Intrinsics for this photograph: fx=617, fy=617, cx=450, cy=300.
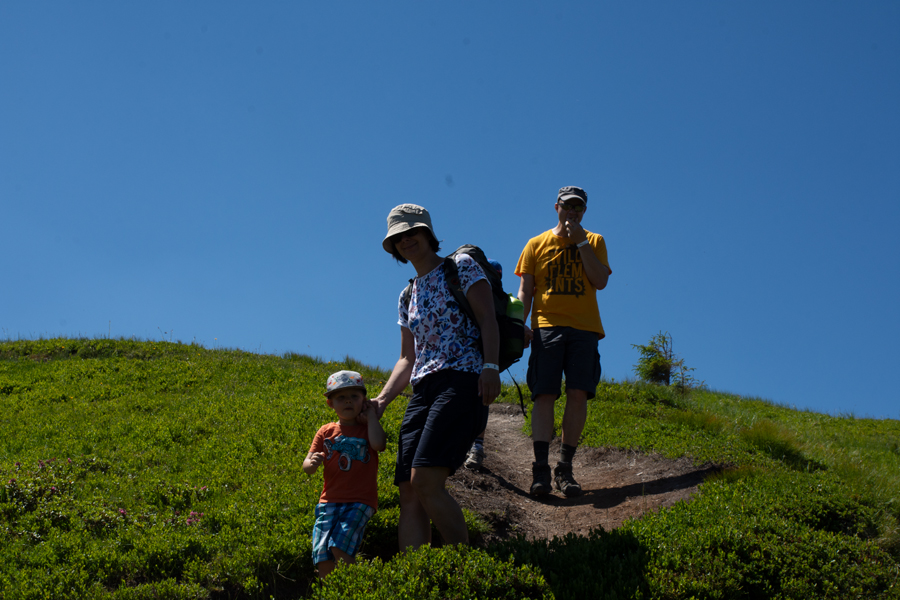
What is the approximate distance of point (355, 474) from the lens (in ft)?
13.3

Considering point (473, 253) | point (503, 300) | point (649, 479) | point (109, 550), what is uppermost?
point (473, 253)

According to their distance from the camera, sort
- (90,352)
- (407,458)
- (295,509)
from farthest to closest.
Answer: (90,352)
(295,509)
(407,458)

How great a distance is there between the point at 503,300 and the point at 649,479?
12.6ft

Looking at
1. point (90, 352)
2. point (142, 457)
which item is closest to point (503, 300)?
point (142, 457)

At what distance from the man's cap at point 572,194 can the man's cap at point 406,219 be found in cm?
245

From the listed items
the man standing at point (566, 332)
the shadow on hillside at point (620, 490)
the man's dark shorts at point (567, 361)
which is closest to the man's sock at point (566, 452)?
the man standing at point (566, 332)

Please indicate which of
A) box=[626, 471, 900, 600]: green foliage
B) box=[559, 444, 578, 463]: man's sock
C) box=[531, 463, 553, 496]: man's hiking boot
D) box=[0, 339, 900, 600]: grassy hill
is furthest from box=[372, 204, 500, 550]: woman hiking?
box=[559, 444, 578, 463]: man's sock

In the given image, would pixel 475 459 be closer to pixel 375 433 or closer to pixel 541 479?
pixel 541 479

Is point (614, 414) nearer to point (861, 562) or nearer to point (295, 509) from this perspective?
point (861, 562)

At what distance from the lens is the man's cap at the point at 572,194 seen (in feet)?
19.5

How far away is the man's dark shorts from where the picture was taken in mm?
5875

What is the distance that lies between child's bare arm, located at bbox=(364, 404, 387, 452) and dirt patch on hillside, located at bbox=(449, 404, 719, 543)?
168cm

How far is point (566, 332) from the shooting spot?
5.93 metres

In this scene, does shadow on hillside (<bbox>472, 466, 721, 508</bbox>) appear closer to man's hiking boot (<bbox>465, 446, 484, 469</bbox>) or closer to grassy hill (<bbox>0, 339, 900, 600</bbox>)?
man's hiking boot (<bbox>465, 446, 484, 469</bbox>)
